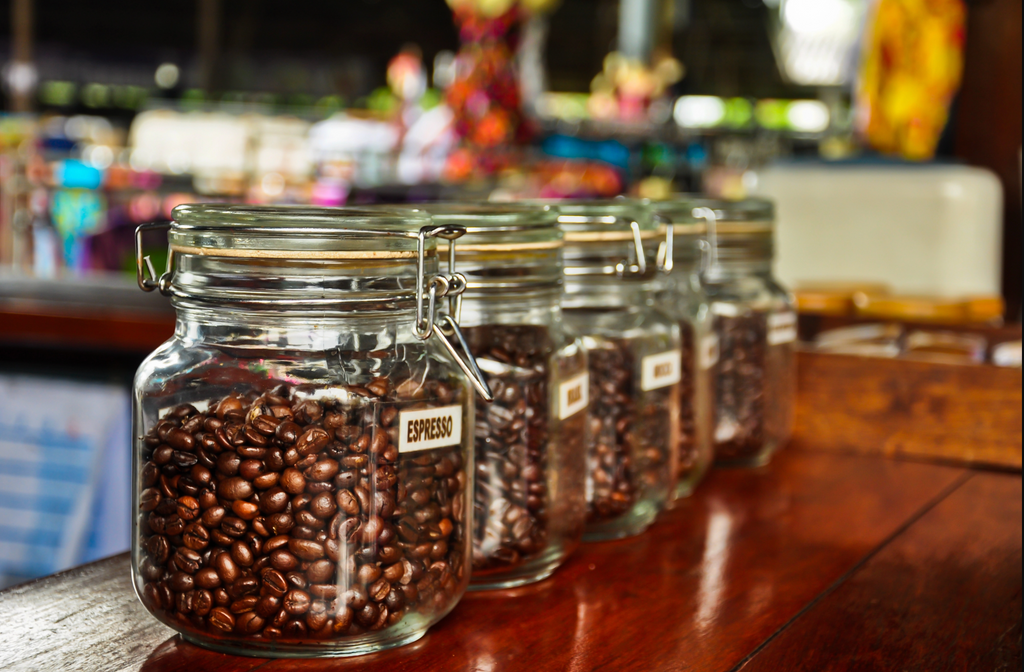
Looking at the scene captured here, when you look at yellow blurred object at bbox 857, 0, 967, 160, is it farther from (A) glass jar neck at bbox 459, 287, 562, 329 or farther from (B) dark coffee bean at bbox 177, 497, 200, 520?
(B) dark coffee bean at bbox 177, 497, 200, 520

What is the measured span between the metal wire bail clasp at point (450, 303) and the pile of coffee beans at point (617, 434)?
7.4 inches

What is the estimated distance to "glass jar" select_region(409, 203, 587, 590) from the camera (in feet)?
2.27

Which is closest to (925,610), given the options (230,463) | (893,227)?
(230,463)

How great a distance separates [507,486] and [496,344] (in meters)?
0.09

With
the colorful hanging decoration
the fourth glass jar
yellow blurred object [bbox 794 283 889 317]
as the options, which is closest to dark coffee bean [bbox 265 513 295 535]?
the fourth glass jar

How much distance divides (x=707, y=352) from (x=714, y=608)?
33cm

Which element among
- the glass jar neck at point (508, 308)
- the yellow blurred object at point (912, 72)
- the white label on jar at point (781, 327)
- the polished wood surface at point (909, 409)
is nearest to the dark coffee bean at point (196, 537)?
the glass jar neck at point (508, 308)

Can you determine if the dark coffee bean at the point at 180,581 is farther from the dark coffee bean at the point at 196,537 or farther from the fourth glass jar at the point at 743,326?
the fourth glass jar at the point at 743,326

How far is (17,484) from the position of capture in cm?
166

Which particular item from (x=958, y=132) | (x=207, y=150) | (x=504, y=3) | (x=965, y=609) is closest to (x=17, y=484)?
(x=965, y=609)

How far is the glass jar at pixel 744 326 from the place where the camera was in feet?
3.47

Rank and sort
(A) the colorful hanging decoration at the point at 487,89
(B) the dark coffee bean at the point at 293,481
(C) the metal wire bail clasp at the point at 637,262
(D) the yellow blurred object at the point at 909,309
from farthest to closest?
(A) the colorful hanging decoration at the point at 487,89
(D) the yellow blurred object at the point at 909,309
(C) the metal wire bail clasp at the point at 637,262
(B) the dark coffee bean at the point at 293,481

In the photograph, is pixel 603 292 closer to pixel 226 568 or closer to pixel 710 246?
pixel 710 246

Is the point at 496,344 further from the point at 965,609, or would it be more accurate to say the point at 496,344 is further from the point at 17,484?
the point at 17,484
